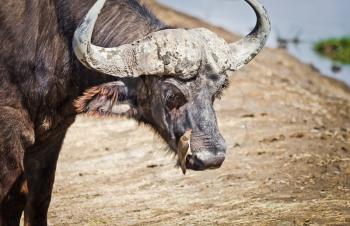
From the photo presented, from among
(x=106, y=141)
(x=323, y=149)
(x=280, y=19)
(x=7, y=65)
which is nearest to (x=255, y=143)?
(x=323, y=149)

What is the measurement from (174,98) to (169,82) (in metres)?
0.13

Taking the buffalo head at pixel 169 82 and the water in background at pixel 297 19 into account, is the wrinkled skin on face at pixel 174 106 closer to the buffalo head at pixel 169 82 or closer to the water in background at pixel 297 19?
the buffalo head at pixel 169 82

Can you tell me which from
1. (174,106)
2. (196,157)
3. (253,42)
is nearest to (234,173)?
(253,42)

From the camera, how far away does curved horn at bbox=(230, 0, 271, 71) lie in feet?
30.2

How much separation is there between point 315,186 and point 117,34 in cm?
295

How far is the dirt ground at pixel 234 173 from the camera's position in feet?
33.5

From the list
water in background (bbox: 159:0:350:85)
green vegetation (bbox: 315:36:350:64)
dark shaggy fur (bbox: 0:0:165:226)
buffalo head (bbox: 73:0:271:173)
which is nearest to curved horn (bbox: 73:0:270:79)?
buffalo head (bbox: 73:0:271:173)

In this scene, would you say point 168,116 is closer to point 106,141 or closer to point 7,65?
point 7,65

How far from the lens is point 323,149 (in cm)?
1262

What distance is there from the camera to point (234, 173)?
11789mm

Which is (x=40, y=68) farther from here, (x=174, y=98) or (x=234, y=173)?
(x=234, y=173)

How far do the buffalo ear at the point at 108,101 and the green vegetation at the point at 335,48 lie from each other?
1539 cm

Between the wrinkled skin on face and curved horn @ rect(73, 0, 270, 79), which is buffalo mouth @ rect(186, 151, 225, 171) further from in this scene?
curved horn @ rect(73, 0, 270, 79)

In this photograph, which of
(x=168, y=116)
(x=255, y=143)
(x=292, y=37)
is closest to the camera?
(x=168, y=116)
